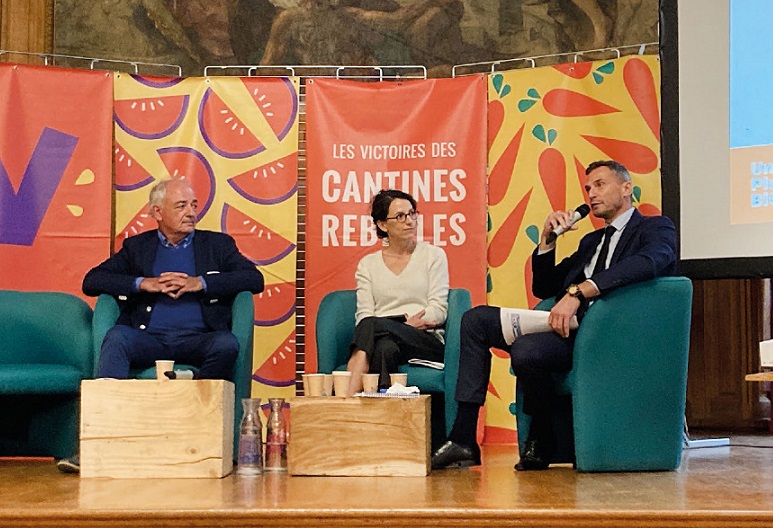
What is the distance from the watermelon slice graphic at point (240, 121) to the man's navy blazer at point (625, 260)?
211cm

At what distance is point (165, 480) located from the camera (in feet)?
11.8

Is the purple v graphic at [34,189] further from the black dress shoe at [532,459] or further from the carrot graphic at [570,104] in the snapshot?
the black dress shoe at [532,459]

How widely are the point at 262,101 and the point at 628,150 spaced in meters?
1.99

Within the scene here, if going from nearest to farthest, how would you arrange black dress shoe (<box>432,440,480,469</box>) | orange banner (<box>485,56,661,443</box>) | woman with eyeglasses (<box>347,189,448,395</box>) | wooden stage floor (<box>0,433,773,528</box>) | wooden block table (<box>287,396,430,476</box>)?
1. wooden stage floor (<box>0,433,773,528</box>)
2. wooden block table (<box>287,396,430,476</box>)
3. black dress shoe (<box>432,440,480,469</box>)
4. woman with eyeglasses (<box>347,189,448,395</box>)
5. orange banner (<box>485,56,661,443</box>)

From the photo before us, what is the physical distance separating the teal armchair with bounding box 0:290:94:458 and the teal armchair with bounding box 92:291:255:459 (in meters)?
0.16

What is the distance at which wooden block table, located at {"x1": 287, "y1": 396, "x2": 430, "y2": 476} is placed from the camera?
12.1 ft

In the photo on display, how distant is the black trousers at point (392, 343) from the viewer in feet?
14.1

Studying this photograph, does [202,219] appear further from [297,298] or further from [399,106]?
[399,106]

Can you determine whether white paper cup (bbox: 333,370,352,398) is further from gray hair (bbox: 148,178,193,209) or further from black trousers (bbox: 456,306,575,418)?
gray hair (bbox: 148,178,193,209)

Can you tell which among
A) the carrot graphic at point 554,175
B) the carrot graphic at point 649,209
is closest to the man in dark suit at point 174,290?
the carrot graphic at point 554,175

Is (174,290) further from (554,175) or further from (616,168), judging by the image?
(554,175)

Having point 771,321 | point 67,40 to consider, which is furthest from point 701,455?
point 67,40

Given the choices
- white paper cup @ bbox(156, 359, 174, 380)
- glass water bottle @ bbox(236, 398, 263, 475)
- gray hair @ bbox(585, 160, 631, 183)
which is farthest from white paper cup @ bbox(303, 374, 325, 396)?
gray hair @ bbox(585, 160, 631, 183)

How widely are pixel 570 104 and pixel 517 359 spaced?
2.28 meters
